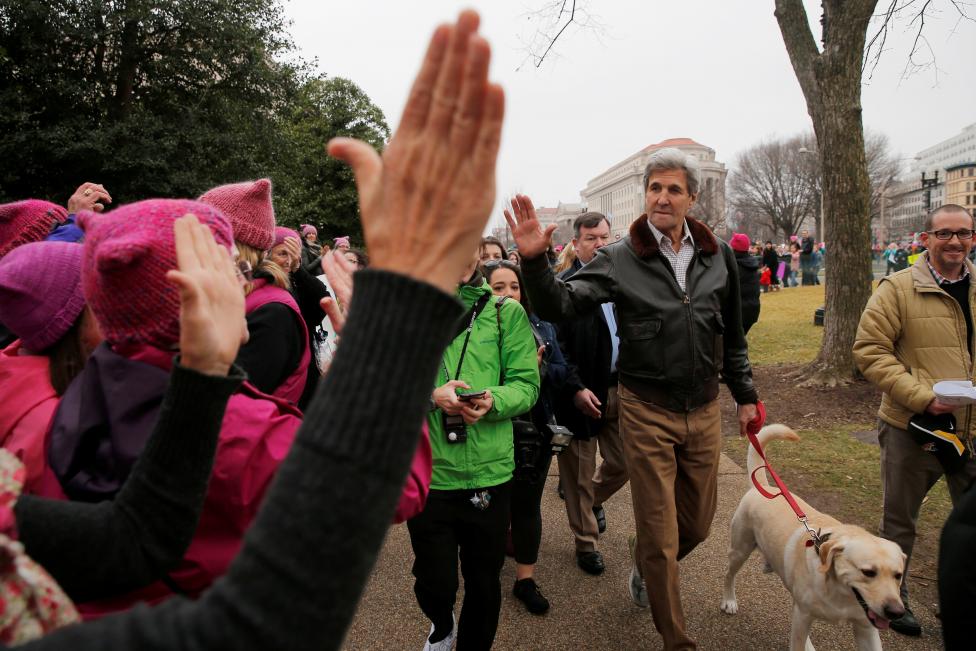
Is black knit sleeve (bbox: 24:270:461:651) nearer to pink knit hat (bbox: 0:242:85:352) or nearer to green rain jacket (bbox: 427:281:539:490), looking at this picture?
pink knit hat (bbox: 0:242:85:352)

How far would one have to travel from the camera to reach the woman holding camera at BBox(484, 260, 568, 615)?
3602 mm

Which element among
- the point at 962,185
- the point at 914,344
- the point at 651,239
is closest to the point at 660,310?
the point at 651,239

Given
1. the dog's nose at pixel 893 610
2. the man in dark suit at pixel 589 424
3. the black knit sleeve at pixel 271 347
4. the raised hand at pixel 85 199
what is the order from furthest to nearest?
the man in dark suit at pixel 589 424 < the raised hand at pixel 85 199 < the dog's nose at pixel 893 610 < the black knit sleeve at pixel 271 347

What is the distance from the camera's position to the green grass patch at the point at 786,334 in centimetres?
1062

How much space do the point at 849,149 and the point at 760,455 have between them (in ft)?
19.2

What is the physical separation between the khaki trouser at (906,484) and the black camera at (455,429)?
2783 millimetres

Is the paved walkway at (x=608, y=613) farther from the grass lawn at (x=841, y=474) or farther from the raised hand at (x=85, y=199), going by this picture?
the raised hand at (x=85, y=199)

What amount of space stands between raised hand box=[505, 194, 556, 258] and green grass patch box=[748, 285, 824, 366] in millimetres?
8624

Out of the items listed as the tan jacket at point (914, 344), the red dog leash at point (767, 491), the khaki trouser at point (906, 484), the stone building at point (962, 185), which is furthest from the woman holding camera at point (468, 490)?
the stone building at point (962, 185)

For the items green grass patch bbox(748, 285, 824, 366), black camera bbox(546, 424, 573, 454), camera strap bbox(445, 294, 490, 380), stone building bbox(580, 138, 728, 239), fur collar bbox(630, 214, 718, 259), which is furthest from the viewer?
stone building bbox(580, 138, 728, 239)

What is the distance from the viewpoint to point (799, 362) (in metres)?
9.84

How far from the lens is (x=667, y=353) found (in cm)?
317

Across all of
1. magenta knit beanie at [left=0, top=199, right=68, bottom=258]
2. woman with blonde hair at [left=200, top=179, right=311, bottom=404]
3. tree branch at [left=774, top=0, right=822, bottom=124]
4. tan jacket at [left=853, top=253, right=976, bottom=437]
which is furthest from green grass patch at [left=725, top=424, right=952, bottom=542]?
magenta knit beanie at [left=0, top=199, right=68, bottom=258]

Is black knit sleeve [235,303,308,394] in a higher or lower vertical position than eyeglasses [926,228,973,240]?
lower
